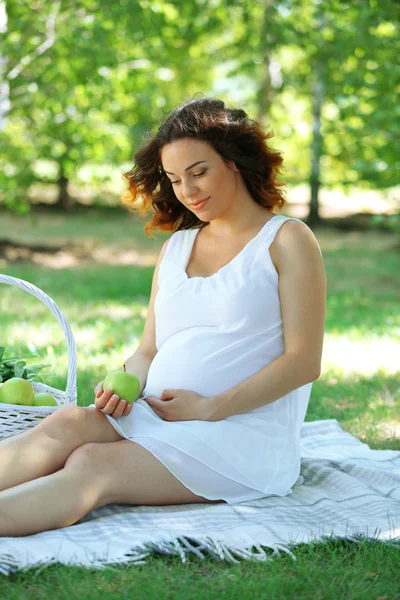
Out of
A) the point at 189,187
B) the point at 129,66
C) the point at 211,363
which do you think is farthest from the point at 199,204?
the point at 129,66

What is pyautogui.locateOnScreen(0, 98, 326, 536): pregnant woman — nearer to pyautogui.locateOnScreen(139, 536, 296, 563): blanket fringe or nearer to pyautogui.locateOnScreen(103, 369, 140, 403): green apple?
pyautogui.locateOnScreen(103, 369, 140, 403): green apple

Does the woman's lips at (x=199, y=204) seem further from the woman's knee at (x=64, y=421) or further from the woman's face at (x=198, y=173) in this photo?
the woman's knee at (x=64, y=421)

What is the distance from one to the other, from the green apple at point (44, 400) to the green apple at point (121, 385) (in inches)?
13.4

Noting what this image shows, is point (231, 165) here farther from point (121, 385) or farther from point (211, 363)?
point (121, 385)

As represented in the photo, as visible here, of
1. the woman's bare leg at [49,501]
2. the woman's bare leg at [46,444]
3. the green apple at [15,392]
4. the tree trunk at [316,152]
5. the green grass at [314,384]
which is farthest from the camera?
the tree trunk at [316,152]

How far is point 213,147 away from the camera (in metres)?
3.00

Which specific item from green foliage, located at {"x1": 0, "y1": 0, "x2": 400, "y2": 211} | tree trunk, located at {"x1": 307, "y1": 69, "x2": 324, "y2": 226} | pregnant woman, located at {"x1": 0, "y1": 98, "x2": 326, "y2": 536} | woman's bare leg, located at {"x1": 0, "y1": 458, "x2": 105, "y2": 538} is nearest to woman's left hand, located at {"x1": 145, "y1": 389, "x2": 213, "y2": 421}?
pregnant woman, located at {"x1": 0, "y1": 98, "x2": 326, "y2": 536}

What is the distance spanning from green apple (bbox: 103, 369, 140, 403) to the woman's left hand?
4.2 inches

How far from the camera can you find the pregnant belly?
293 centimetres

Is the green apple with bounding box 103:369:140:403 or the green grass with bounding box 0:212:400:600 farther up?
the green apple with bounding box 103:369:140:403

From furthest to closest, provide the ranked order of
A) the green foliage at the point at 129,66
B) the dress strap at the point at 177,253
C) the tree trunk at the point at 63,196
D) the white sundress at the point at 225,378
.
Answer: the tree trunk at the point at 63,196 → the green foliage at the point at 129,66 → the dress strap at the point at 177,253 → the white sundress at the point at 225,378

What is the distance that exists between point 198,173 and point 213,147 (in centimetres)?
11

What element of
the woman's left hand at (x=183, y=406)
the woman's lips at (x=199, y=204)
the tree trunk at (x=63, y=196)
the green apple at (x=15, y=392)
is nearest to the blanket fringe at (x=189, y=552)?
the woman's left hand at (x=183, y=406)

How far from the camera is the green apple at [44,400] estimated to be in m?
3.03
